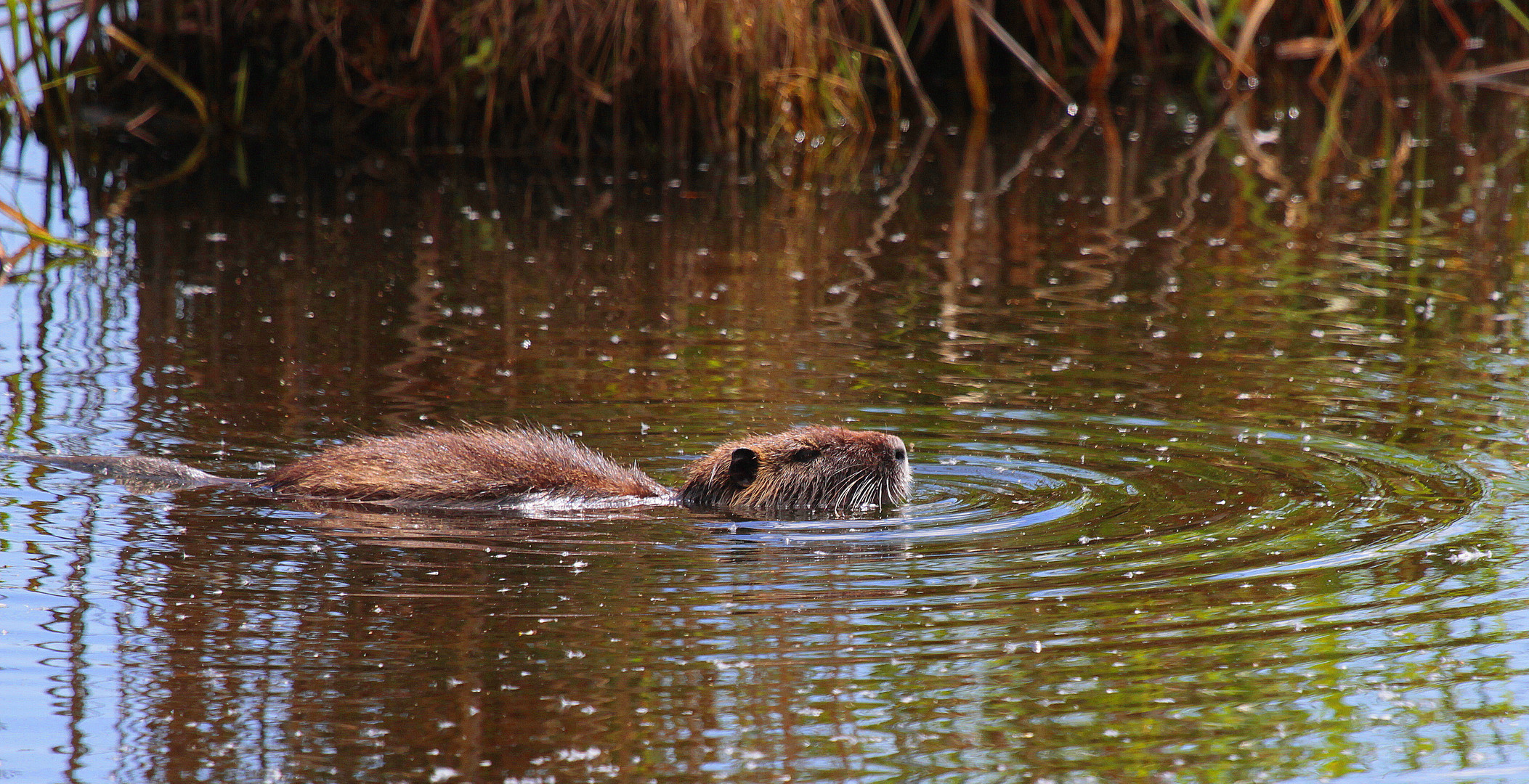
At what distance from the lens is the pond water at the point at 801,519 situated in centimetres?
445

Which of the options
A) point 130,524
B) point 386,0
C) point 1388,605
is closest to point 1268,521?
point 1388,605

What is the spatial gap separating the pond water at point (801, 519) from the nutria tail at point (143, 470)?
0.27 ft

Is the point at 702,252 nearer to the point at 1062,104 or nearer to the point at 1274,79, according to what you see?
the point at 1062,104

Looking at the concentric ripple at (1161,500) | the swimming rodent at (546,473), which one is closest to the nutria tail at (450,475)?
the swimming rodent at (546,473)

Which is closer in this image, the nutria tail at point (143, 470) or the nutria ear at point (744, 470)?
the nutria tail at point (143, 470)

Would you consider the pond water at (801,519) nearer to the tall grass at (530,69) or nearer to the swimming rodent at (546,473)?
the swimming rodent at (546,473)

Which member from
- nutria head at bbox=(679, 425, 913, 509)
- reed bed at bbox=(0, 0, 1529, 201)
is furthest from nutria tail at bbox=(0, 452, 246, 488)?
reed bed at bbox=(0, 0, 1529, 201)

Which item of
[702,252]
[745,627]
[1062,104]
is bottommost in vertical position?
[745,627]

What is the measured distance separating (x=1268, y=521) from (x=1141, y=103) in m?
12.5

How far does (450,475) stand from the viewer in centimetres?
661

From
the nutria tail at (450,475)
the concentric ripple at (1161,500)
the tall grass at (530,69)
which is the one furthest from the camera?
the tall grass at (530,69)

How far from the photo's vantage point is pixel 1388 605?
526 centimetres

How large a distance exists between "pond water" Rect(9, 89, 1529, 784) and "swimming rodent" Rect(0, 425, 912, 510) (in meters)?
0.14

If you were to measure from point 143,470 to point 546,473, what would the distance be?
58.4 inches
